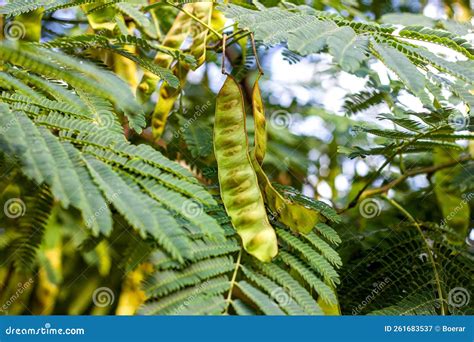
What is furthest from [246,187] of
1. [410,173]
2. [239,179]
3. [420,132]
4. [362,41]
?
[410,173]

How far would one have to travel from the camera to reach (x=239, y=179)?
3.51 ft

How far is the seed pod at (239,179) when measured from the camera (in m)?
1.01

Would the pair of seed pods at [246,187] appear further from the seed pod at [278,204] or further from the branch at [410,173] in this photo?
the branch at [410,173]

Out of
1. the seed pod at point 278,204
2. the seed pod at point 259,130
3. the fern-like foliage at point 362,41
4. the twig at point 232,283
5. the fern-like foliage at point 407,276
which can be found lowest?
the fern-like foliage at point 407,276

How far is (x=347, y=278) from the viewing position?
1294 millimetres

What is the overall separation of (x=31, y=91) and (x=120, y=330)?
471mm

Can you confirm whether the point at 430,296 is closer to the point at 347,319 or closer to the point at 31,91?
the point at 347,319

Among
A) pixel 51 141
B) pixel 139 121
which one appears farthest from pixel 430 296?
pixel 51 141

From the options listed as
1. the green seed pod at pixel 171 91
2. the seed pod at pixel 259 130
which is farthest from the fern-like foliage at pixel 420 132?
the green seed pod at pixel 171 91

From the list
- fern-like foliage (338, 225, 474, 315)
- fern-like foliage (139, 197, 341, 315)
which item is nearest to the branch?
fern-like foliage (338, 225, 474, 315)

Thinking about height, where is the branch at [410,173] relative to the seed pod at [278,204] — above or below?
below

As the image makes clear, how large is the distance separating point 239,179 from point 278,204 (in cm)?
9

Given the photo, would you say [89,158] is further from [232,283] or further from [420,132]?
[420,132]

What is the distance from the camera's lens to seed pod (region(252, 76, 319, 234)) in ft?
3.45
